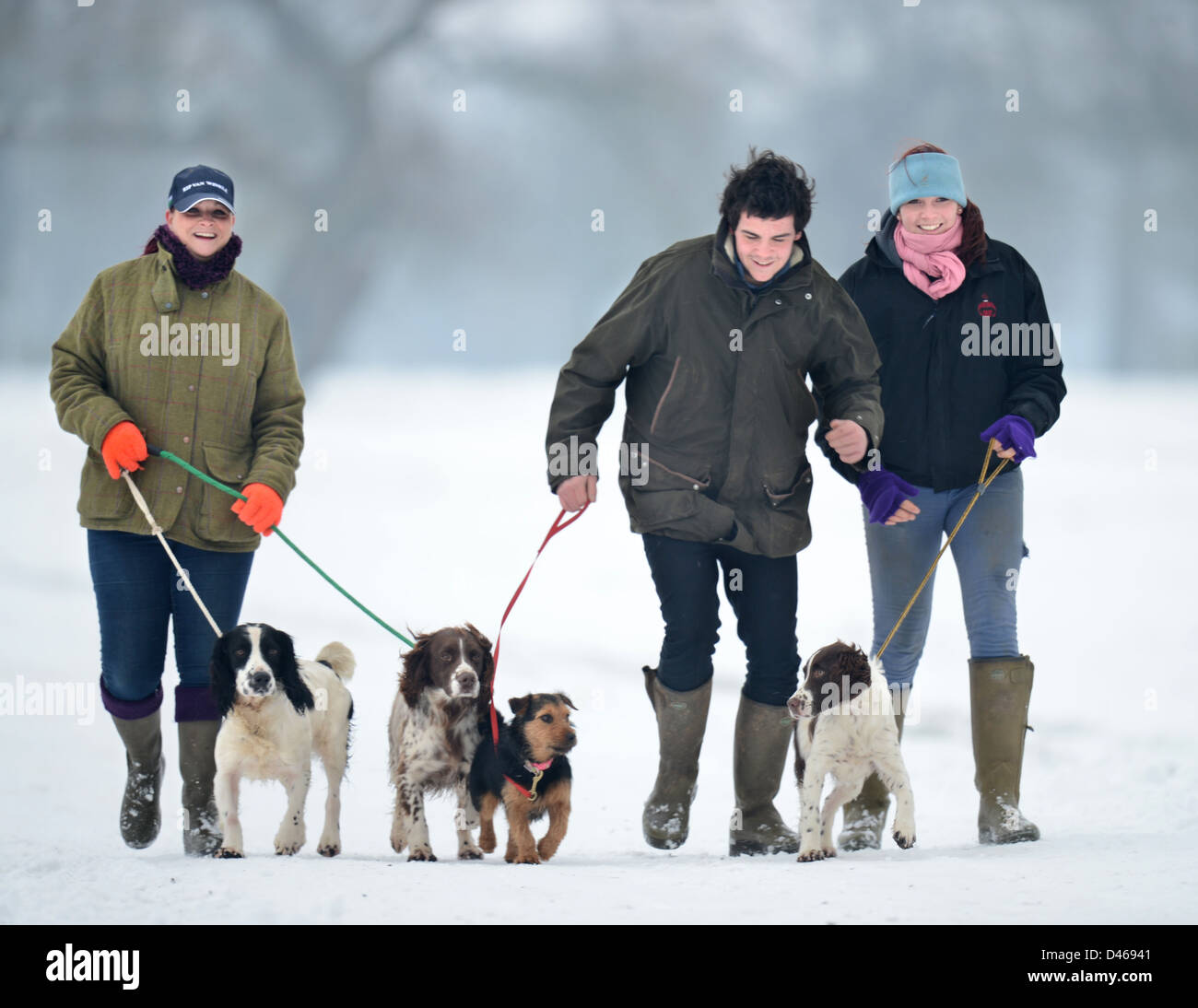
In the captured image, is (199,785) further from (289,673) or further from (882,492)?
(882,492)

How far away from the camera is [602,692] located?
21.7 ft

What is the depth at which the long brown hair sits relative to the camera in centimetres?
394

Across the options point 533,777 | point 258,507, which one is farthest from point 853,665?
point 258,507

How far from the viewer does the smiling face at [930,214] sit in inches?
153

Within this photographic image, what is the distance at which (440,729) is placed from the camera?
12.3ft

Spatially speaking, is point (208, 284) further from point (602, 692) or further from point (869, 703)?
point (602, 692)

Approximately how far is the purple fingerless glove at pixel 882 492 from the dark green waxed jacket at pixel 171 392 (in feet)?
5.15

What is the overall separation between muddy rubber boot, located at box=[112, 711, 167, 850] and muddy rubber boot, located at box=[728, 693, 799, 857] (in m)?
1.62

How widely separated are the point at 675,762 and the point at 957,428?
3.98 ft

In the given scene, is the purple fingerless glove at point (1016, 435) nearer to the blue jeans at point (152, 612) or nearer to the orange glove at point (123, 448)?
the blue jeans at point (152, 612)

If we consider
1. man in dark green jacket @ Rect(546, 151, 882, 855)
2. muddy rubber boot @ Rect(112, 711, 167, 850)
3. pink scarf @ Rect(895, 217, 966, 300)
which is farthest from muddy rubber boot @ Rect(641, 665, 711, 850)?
muddy rubber boot @ Rect(112, 711, 167, 850)

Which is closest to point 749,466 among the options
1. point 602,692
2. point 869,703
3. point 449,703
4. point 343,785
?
point 869,703

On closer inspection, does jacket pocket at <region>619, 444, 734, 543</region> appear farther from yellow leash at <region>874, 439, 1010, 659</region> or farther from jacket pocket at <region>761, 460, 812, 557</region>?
yellow leash at <region>874, 439, 1010, 659</region>

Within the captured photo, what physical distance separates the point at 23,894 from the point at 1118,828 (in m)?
3.12
